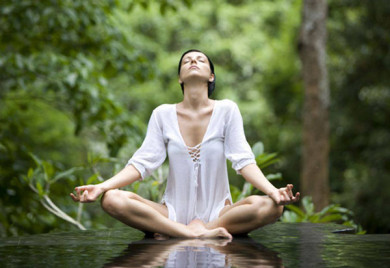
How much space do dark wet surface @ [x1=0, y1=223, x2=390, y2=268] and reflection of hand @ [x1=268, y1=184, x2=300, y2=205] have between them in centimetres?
23

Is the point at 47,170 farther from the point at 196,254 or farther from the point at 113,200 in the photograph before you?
the point at 196,254

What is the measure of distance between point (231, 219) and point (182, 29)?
50.8ft

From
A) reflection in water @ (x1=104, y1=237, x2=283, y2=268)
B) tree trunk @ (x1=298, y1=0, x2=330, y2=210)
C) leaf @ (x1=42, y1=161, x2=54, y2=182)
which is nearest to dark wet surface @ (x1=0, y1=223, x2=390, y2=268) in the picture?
reflection in water @ (x1=104, y1=237, x2=283, y2=268)

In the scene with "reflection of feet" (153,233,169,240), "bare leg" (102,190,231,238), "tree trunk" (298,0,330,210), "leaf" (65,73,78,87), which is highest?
"tree trunk" (298,0,330,210)

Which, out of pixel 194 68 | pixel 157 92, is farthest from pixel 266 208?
pixel 157 92

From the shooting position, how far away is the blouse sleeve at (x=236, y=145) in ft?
10.8

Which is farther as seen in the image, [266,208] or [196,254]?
[266,208]

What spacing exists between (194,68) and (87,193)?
3.13ft

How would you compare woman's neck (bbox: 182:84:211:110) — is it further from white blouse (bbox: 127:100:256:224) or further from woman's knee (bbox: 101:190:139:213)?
woman's knee (bbox: 101:190:139:213)

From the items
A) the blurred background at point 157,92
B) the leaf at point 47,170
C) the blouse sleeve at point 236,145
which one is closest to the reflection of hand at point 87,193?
the blouse sleeve at point 236,145

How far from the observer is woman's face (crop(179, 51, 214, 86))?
338 cm

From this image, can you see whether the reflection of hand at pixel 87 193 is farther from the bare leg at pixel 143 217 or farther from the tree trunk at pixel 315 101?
the tree trunk at pixel 315 101

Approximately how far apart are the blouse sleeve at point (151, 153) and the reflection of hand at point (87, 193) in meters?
0.36

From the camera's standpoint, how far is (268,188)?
3.06 m
